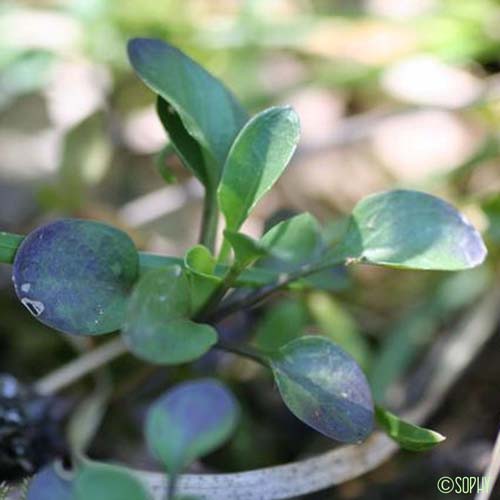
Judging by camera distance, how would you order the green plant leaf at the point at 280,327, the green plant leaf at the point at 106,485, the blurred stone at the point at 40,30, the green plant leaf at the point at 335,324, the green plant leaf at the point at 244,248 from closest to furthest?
the green plant leaf at the point at 106,485
the green plant leaf at the point at 244,248
the green plant leaf at the point at 280,327
the green plant leaf at the point at 335,324
the blurred stone at the point at 40,30

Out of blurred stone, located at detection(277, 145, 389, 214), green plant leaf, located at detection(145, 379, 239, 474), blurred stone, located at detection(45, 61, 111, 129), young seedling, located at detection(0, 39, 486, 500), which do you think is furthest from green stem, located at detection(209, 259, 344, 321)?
blurred stone, located at detection(45, 61, 111, 129)

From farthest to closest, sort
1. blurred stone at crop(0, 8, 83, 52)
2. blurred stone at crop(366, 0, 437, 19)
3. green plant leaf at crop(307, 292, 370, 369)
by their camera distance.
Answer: blurred stone at crop(366, 0, 437, 19), blurred stone at crop(0, 8, 83, 52), green plant leaf at crop(307, 292, 370, 369)

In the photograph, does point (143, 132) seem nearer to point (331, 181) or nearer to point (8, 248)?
point (331, 181)

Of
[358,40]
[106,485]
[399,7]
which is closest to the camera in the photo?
[106,485]

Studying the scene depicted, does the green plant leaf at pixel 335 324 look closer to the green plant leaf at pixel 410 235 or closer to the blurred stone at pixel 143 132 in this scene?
the green plant leaf at pixel 410 235

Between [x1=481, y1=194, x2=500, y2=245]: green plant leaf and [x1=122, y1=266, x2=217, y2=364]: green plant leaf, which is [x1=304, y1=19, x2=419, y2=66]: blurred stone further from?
[x1=122, y1=266, x2=217, y2=364]: green plant leaf

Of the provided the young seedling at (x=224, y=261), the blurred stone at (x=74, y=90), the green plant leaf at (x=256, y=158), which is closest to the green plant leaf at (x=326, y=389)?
the young seedling at (x=224, y=261)

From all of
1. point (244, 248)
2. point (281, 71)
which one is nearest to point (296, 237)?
point (244, 248)
